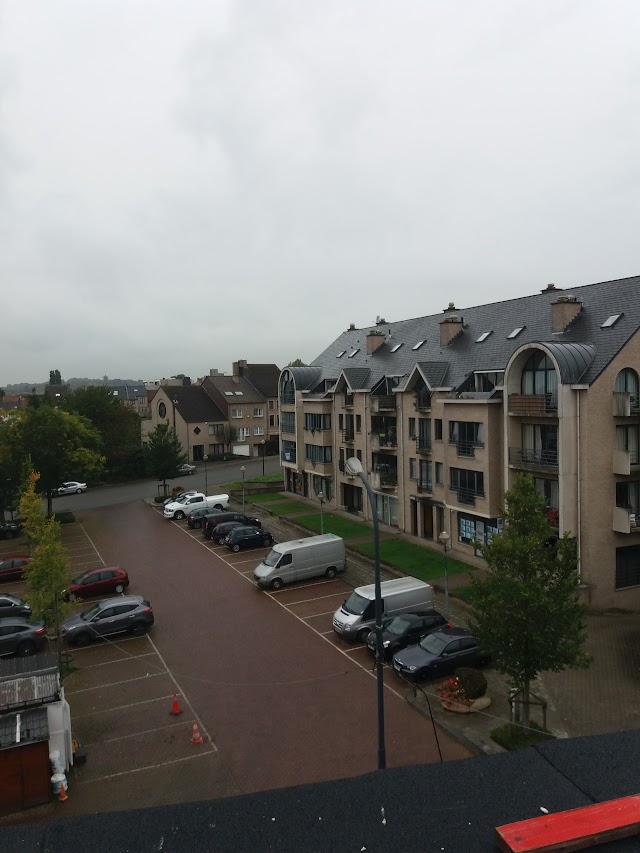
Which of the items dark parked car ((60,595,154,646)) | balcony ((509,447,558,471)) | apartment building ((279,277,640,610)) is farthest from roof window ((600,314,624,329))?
dark parked car ((60,595,154,646))

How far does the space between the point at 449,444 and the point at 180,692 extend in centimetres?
1888

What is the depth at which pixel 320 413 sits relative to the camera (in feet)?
155

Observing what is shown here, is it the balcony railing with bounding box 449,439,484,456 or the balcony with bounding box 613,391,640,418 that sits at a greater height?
the balcony with bounding box 613,391,640,418

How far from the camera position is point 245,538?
3691 cm

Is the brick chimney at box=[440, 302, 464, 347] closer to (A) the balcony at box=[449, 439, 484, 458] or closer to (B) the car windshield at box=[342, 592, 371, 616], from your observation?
(A) the balcony at box=[449, 439, 484, 458]

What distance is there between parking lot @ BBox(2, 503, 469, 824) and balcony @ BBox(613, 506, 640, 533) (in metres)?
11.6

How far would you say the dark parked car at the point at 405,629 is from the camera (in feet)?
71.6

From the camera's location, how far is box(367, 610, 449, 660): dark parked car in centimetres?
2181

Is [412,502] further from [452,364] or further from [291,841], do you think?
[291,841]

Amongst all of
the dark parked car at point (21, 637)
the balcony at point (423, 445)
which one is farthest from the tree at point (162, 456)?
the dark parked car at point (21, 637)

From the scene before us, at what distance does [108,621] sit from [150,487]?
3919 centimetres

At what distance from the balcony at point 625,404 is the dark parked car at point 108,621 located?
66.1 feet

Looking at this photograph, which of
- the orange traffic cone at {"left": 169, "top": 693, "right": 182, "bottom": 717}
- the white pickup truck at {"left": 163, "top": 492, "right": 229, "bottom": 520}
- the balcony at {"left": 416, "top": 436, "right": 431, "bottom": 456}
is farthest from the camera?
the white pickup truck at {"left": 163, "top": 492, "right": 229, "bottom": 520}

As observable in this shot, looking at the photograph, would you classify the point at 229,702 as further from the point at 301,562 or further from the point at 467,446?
the point at 467,446
